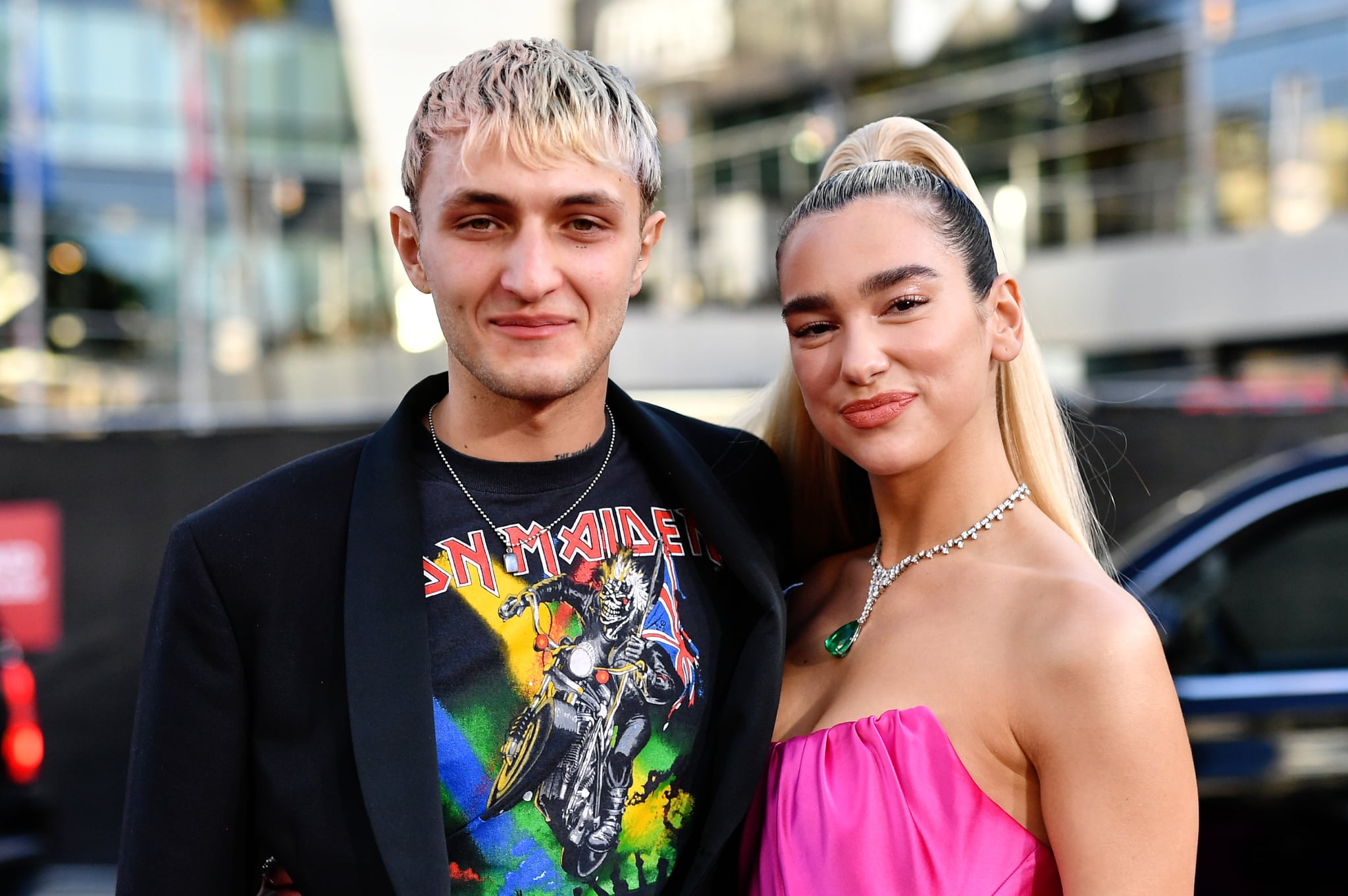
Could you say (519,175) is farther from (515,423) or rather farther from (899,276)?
(899,276)

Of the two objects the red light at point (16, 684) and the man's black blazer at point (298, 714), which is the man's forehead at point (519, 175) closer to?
the man's black blazer at point (298, 714)

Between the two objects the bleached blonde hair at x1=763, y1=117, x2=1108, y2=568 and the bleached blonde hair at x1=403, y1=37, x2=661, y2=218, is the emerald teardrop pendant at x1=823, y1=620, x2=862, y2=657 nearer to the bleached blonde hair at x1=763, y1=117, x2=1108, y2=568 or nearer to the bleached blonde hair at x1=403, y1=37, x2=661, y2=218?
the bleached blonde hair at x1=763, y1=117, x2=1108, y2=568

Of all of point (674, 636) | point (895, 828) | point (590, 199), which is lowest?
point (895, 828)

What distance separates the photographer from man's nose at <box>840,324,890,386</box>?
6.68 ft

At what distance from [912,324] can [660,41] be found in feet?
50.4

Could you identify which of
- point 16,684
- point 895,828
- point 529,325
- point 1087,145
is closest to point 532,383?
point 529,325

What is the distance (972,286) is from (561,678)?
972mm

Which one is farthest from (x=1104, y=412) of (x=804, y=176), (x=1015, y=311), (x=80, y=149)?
(x=80, y=149)

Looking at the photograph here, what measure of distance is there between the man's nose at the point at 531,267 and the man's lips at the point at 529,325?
0.04 metres

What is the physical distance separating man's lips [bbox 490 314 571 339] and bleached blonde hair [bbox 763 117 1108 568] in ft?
1.69

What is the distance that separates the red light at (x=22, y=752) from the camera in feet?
14.2

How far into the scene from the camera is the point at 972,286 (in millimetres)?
2113

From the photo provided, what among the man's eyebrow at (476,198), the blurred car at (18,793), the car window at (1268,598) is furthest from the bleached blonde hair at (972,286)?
the blurred car at (18,793)

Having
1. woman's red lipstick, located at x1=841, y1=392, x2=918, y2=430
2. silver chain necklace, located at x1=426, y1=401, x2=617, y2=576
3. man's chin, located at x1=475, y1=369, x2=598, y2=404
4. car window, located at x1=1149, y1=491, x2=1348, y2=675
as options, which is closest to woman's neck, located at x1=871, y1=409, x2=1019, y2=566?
woman's red lipstick, located at x1=841, y1=392, x2=918, y2=430
